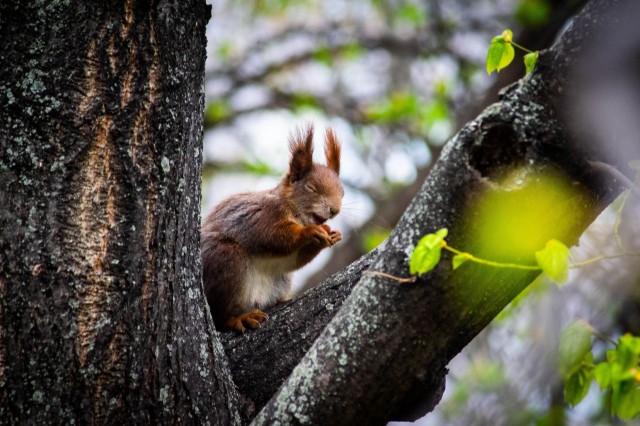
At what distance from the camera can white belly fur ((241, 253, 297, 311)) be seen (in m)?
3.41

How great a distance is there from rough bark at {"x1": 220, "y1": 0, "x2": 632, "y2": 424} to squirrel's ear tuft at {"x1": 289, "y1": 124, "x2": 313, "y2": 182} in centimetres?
194

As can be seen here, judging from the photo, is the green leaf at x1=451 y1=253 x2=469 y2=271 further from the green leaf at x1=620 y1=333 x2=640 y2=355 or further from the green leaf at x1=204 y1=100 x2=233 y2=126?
the green leaf at x1=204 y1=100 x2=233 y2=126

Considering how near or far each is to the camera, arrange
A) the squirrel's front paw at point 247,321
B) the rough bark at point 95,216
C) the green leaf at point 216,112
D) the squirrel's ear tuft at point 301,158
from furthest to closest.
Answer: the green leaf at point 216,112 → the squirrel's ear tuft at point 301,158 → the squirrel's front paw at point 247,321 → the rough bark at point 95,216

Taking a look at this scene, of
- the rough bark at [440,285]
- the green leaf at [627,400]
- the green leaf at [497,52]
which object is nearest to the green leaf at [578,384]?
the green leaf at [627,400]

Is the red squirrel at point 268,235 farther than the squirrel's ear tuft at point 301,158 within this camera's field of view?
No

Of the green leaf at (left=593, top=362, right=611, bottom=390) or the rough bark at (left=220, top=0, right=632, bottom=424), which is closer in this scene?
the green leaf at (left=593, top=362, right=611, bottom=390)

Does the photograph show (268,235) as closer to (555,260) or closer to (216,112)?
(555,260)

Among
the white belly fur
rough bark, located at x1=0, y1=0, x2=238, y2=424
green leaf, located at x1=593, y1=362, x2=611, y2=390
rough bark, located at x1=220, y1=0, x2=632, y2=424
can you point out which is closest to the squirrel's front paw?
the white belly fur

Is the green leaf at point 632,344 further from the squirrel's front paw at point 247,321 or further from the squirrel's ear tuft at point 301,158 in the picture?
the squirrel's ear tuft at point 301,158

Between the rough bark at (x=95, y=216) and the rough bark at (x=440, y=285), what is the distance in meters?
0.41

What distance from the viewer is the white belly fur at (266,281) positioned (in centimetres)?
341

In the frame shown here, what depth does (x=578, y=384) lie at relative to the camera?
1.69 m

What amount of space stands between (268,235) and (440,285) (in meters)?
1.88

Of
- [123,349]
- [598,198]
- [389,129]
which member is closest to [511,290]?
[598,198]
